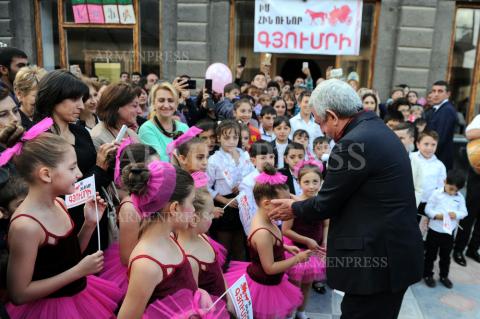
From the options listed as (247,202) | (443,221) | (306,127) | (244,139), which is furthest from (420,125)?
(247,202)

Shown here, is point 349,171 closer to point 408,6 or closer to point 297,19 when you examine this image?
point 297,19

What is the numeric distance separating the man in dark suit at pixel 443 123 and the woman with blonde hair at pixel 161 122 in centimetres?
424

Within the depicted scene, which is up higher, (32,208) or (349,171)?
(349,171)

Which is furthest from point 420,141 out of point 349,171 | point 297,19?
point 297,19

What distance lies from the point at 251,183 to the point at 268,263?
96cm

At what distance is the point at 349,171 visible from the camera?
7.04 ft

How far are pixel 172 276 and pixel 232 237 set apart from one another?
1963 mm

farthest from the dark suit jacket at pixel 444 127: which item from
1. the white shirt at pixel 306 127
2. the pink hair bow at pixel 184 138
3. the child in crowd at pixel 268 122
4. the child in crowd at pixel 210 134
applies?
the pink hair bow at pixel 184 138

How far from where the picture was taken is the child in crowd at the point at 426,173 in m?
4.31

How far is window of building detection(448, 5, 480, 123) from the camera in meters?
8.07

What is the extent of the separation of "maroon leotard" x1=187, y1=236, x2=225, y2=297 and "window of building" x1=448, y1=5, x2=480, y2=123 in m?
7.79

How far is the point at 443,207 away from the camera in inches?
159

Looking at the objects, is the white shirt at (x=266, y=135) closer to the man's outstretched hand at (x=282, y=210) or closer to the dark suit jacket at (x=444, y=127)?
the man's outstretched hand at (x=282, y=210)

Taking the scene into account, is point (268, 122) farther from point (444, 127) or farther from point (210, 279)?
point (210, 279)
